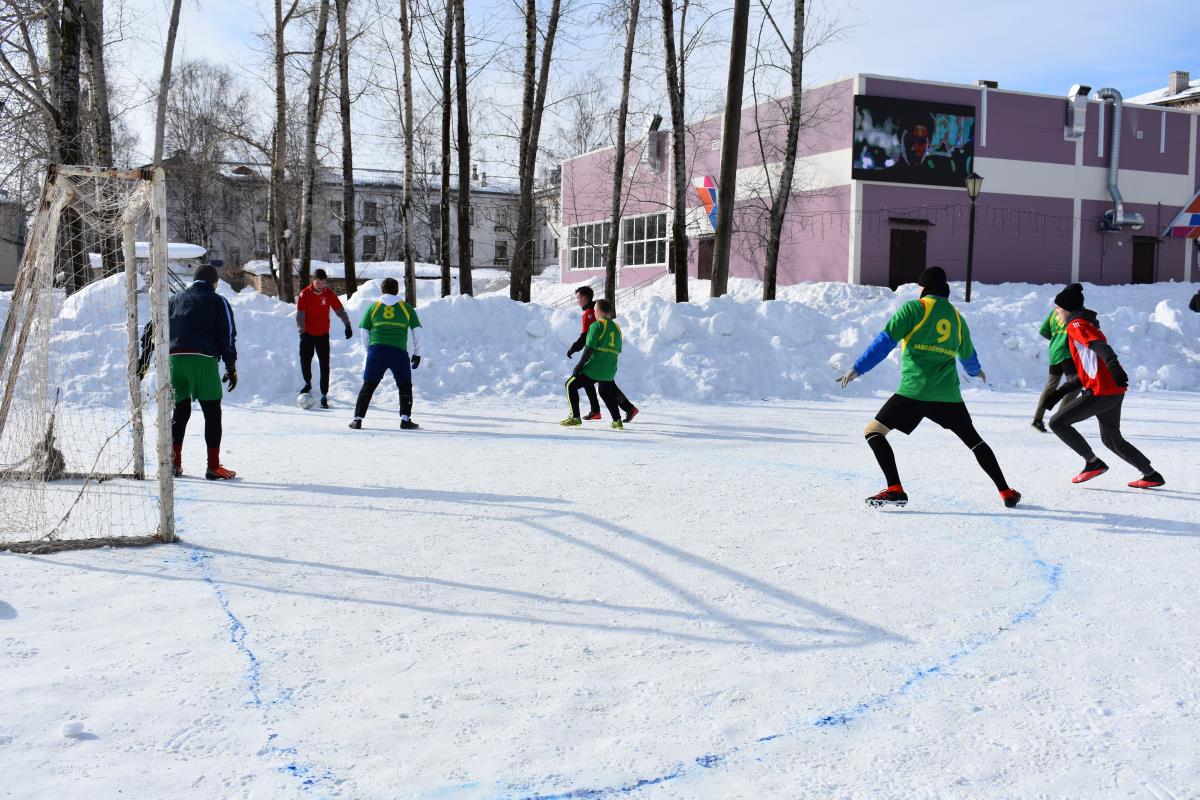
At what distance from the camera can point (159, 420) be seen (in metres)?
5.53

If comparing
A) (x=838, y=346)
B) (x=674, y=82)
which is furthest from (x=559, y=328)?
(x=674, y=82)

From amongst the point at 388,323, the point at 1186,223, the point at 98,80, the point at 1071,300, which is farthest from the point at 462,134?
the point at 1186,223

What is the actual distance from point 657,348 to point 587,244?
21323 millimetres

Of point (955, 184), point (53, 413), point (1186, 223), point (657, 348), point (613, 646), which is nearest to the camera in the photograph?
point (613, 646)

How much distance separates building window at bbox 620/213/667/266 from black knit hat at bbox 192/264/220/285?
24.9 metres

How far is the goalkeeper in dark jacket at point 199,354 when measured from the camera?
24.1 ft

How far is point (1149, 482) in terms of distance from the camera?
24.2ft

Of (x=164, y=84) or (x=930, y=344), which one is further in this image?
(x=164, y=84)

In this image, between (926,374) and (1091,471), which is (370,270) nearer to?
(1091,471)

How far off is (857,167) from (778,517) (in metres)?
20.7

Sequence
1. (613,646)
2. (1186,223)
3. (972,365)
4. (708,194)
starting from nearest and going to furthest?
(613,646) < (972,365) < (1186,223) < (708,194)

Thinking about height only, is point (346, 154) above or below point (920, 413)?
above

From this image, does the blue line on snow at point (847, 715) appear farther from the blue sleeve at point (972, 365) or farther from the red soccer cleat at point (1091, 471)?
the red soccer cleat at point (1091, 471)

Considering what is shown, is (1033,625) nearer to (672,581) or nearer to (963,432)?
(672,581)
